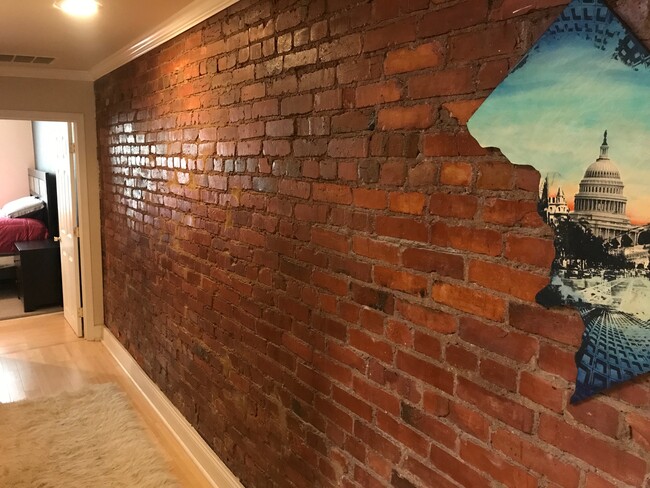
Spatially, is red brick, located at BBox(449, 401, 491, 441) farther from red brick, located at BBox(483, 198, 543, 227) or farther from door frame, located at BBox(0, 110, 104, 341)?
door frame, located at BBox(0, 110, 104, 341)

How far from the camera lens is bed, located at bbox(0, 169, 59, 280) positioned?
5.72 m

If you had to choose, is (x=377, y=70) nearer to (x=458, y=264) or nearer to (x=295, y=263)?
(x=458, y=264)

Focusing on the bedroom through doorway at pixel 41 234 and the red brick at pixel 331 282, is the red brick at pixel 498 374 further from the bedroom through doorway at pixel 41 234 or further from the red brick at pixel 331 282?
the bedroom through doorway at pixel 41 234

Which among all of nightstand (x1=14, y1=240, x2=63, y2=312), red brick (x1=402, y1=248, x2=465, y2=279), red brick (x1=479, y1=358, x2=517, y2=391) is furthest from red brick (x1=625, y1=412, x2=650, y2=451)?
nightstand (x1=14, y1=240, x2=63, y2=312)

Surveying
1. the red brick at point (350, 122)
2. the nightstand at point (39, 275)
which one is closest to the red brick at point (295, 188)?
the red brick at point (350, 122)

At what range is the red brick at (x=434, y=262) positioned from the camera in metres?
1.23

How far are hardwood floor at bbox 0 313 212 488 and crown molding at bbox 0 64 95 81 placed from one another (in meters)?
2.22

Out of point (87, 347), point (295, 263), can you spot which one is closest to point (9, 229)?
point (87, 347)

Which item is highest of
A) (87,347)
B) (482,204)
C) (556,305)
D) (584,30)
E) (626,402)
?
(584,30)

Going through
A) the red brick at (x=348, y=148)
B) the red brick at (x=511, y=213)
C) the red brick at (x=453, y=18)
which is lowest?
the red brick at (x=511, y=213)

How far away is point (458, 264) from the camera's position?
1.23m

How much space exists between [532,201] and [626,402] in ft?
1.37

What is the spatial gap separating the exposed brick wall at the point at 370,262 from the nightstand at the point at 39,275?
3371 millimetres

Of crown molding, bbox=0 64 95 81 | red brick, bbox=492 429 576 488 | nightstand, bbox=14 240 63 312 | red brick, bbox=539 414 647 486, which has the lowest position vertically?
nightstand, bbox=14 240 63 312
